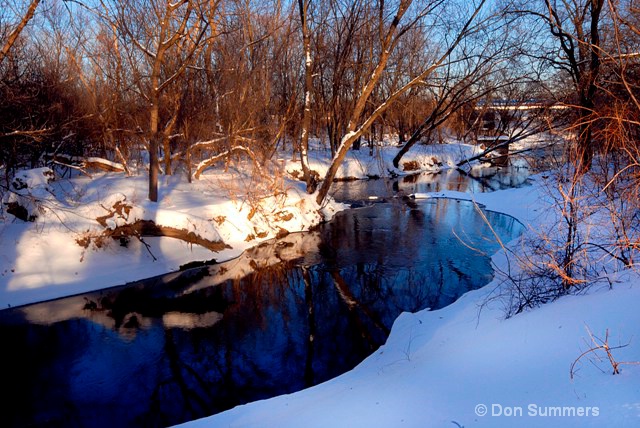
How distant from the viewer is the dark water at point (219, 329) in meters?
5.96

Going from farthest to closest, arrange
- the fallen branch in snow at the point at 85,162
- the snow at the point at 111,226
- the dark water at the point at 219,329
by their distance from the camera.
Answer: the fallen branch in snow at the point at 85,162 → the snow at the point at 111,226 → the dark water at the point at 219,329

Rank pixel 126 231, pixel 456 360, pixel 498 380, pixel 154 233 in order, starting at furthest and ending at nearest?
1. pixel 154 233
2. pixel 126 231
3. pixel 456 360
4. pixel 498 380

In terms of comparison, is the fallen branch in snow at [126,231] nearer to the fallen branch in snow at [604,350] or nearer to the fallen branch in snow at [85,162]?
the fallen branch in snow at [85,162]

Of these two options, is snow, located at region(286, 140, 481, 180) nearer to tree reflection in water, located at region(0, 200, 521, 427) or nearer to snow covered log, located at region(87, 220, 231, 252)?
snow covered log, located at region(87, 220, 231, 252)

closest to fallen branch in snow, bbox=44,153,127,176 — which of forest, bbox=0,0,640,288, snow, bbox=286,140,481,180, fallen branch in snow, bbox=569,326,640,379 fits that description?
forest, bbox=0,0,640,288

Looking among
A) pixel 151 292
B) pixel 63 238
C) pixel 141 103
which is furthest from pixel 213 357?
pixel 141 103

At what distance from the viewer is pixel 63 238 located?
10781mm

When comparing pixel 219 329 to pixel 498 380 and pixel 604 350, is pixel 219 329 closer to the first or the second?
pixel 498 380

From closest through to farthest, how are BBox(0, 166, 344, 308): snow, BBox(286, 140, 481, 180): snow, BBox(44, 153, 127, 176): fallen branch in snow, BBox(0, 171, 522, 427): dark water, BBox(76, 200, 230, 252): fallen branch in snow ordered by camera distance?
BBox(0, 171, 522, 427): dark water < BBox(0, 166, 344, 308): snow < BBox(76, 200, 230, 252): fallen branch in snow < BBox(44, 153, 127, 176): fallen branch in snow < BBox(286, 140, 481, 180): snow

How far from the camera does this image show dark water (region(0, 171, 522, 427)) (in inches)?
235

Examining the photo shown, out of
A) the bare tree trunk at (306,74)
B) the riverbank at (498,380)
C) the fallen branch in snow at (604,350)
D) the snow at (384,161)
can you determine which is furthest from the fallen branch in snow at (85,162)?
the fallen branch in snow at (604,350)

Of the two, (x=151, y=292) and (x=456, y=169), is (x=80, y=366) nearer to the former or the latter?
(x=151, y=292)

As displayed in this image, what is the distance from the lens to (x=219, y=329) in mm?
7953

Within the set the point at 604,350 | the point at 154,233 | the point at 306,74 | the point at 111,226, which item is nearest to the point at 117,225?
the point at 111,226
